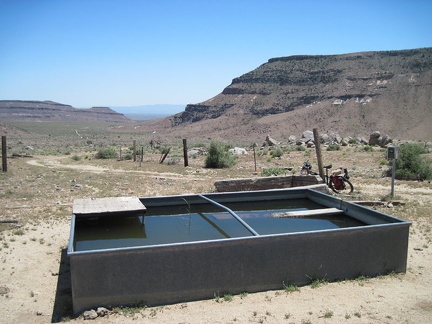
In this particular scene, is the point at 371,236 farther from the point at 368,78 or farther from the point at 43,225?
the point at 368,78

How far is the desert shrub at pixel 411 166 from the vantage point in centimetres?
1869

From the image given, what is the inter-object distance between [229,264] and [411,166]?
1488cm

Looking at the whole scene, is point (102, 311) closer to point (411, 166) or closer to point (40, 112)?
point (411, 166)

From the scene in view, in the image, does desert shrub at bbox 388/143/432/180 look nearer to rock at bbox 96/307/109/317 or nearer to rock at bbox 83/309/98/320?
rock at bbox 96/307/109/317

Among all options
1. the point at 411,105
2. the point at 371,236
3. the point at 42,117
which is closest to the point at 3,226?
the point at 371,236

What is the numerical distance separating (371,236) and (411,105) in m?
71.3

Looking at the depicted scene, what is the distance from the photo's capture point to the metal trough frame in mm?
6402

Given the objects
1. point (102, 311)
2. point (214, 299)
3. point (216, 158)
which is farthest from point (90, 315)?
point (216, 158)

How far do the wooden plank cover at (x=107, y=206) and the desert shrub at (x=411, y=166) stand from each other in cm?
1356

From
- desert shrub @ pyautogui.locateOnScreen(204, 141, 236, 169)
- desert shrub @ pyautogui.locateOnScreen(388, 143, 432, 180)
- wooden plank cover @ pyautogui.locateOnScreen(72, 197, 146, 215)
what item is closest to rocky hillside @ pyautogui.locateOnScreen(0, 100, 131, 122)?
desert shrub @ pyautogui.locateOnScreen(204, 141, 236, 169)

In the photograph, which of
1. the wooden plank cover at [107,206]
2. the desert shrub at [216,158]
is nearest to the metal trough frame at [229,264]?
the wooden plank cover at [107,206]

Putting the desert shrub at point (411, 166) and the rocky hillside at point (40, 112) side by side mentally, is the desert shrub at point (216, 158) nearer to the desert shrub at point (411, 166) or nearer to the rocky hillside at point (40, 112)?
the desert shrub at point (411, 166)

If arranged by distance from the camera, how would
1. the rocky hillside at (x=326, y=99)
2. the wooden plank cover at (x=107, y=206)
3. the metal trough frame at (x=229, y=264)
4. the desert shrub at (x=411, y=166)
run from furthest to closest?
the rocky hillside at (x=326, y=99) < the desert shrub at (x=411, y=166) < the wooden plank cover at (x=107, y=206) < the metal trough frame at (x=229, y=264)

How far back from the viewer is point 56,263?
342 inches
